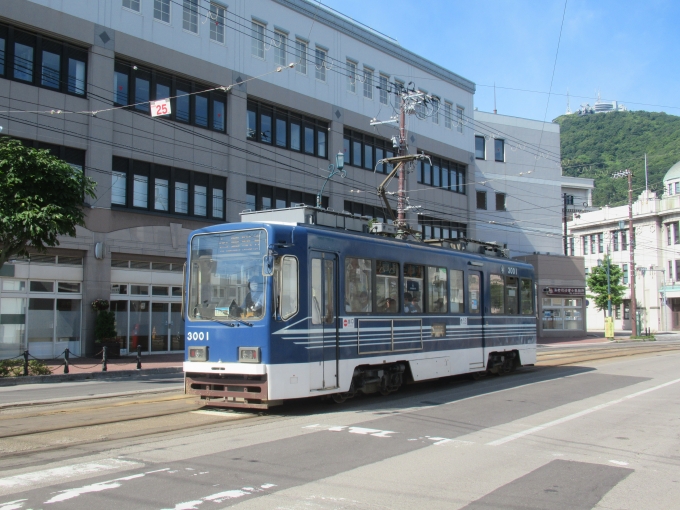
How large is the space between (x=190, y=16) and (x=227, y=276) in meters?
21.3

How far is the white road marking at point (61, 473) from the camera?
649 cm

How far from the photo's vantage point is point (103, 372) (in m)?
20.4

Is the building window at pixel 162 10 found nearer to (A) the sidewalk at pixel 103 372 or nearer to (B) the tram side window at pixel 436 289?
(A) the sidewalk at pixel 103 372

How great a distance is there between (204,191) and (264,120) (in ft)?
16.3

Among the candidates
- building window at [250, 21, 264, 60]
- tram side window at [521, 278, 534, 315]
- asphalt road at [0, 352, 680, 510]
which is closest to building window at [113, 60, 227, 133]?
building window at [250, 21, 264, 60]

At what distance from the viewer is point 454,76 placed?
44.3 metres

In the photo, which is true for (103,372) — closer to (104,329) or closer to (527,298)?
(104,329)

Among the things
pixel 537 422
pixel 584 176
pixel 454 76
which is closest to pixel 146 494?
pixel 537 422

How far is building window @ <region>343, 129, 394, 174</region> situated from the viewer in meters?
→ 36.9

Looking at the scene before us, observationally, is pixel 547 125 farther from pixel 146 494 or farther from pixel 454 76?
pixel 146 494

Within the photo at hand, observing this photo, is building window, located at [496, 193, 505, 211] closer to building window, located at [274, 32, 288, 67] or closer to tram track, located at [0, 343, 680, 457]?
building window, located at [274, 32, 288, 67]

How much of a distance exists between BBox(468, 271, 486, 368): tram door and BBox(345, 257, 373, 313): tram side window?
431 centimetres

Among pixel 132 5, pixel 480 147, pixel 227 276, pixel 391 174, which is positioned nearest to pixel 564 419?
pixel 227 276

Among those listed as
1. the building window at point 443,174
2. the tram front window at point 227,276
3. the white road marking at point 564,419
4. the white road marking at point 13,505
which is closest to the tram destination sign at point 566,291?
the building window at point 443,174
